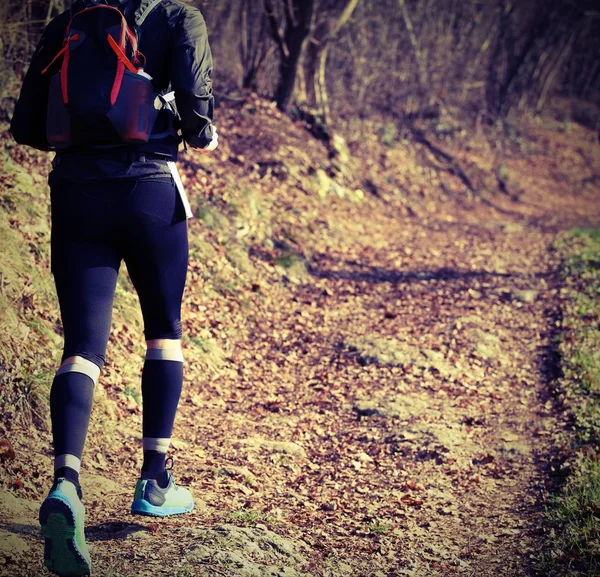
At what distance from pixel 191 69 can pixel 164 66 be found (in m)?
0.16

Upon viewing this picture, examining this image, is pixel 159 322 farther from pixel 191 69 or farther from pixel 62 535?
pixel 191 69

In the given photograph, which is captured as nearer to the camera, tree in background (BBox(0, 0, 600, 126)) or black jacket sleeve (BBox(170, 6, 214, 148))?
black jacket sleeve (BBox(170, 6, 214, 148))

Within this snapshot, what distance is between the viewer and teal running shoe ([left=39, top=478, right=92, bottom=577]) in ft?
8.11

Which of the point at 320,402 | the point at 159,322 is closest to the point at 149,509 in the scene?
the point at 159,322

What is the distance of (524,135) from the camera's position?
23.2 m

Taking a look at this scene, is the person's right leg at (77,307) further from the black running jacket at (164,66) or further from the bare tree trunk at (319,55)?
the bare tree trunk at (319,55)

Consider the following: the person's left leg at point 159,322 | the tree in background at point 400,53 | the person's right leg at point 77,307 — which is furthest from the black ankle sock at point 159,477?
the tree in background at point 400,53

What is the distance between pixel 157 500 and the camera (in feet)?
10.4

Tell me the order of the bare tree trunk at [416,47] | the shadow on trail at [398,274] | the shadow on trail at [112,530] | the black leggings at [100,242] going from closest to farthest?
the black leggings at [100,242]
the shadow on trail at [112,530]
the shadow on trail at [398,274]
the bare tree trunk at [416,47]

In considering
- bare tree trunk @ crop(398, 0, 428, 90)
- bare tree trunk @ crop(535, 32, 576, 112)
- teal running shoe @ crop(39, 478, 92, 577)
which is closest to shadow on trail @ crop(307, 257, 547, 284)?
teal running shoe @ crop(39, 478, 92, 577)

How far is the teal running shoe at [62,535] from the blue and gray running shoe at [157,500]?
613mm

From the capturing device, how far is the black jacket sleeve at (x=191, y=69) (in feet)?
8.86

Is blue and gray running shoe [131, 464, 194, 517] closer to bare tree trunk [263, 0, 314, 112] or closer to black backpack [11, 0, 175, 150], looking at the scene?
black backpack [11, 0, 175, 150]

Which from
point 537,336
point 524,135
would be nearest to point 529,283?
point 537,336
